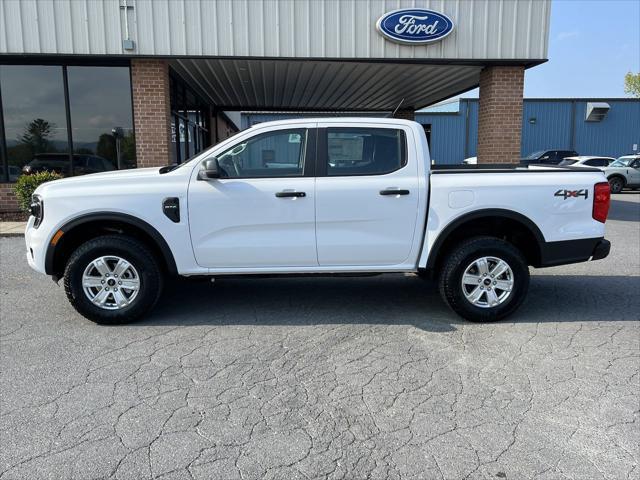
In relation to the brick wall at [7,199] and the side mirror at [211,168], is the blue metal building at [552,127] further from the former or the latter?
the side mirror at [211,168]

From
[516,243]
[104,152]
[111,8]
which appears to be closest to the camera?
[516,243]

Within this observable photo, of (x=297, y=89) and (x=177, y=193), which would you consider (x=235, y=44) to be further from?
(x=177, y=193)

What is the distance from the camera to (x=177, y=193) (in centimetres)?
452

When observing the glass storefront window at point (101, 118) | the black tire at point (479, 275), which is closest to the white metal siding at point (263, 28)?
the glass storefront window at point (101, 118)

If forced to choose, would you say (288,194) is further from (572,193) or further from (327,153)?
(572,193)

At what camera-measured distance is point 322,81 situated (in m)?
13.5

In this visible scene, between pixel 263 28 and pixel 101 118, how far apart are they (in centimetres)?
414

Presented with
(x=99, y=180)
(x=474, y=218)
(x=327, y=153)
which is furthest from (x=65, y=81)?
(x=474, y=218)

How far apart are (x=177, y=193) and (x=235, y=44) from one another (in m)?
6.45

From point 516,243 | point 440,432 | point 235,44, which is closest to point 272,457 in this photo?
point 440,432

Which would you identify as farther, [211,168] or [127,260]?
[127,260]

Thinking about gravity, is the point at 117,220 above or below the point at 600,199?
below

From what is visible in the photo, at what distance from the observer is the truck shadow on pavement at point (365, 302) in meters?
4.85

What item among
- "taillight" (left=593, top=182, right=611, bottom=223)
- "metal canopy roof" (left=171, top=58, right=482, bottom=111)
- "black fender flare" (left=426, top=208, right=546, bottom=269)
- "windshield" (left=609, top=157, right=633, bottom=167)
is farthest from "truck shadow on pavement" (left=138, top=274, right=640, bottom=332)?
"windshield" (left=609, top=157, right=633, bottom=167)
